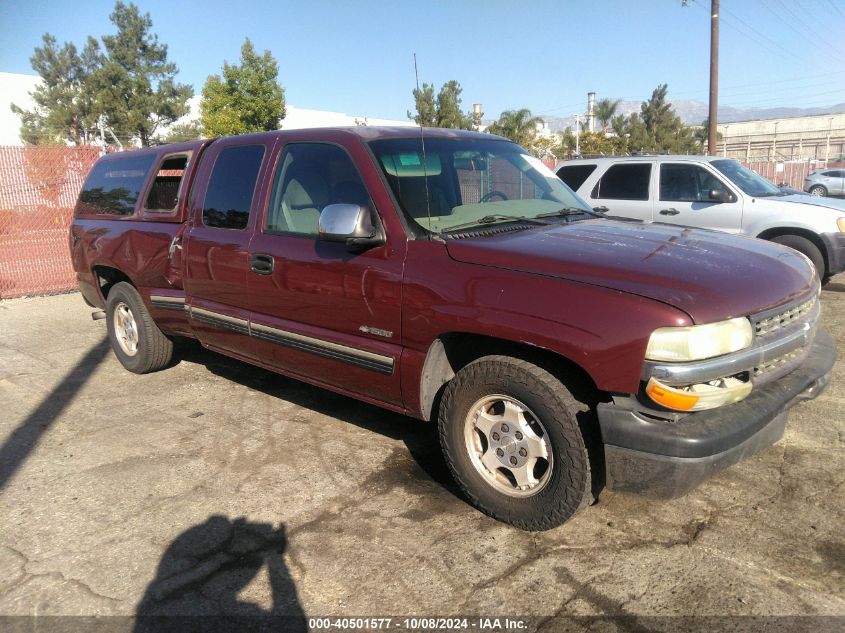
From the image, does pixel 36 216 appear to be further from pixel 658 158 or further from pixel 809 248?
pixel 809 248

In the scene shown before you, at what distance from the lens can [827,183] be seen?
26.5 meters

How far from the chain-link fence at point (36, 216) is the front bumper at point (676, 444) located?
1001 centimetres

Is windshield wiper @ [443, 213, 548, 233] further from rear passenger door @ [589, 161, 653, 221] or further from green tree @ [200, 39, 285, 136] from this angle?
green tree @ [200, 39, 285, 136]

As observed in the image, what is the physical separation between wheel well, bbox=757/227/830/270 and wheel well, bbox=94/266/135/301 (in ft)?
24.0

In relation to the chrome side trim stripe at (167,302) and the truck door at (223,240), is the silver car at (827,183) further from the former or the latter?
the chrome side trim stripe at (167,302)

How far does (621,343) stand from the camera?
8.23ft

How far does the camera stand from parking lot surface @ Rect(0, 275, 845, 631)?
102 inches

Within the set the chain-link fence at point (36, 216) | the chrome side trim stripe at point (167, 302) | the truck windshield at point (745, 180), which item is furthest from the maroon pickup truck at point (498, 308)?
the chain-link fence at point (36, 216)

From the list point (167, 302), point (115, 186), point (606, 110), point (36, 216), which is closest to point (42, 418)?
point (167, 302)

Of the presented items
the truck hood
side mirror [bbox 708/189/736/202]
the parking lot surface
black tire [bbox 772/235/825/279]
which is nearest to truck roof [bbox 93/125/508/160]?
the truck hood

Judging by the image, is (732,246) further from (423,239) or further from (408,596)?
(408,596)

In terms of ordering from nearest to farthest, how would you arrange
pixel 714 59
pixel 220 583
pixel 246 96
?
pixel 220 583
pixel 714 59
pixel 246 96

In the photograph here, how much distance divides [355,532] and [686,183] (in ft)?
23.5

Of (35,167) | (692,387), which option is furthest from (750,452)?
(35,167)
